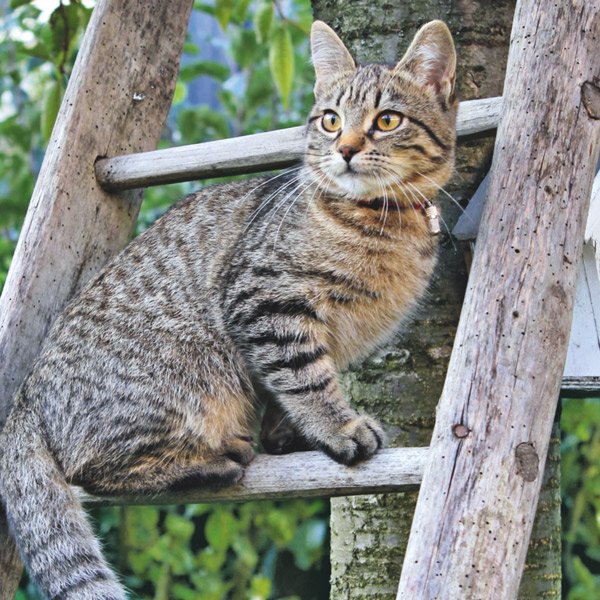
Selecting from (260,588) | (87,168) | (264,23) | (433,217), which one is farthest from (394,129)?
(260,588)

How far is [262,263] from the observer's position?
2160 millimetres

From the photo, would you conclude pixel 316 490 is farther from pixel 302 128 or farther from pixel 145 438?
pixel 302 128

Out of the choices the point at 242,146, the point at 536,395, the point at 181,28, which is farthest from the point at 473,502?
the point at 181,28

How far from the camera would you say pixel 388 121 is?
214 cm

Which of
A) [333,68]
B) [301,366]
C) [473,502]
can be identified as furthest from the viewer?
[333,68]

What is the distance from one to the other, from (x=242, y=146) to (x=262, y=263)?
31 cm

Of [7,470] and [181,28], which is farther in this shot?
[181,28]

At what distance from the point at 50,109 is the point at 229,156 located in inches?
33.0

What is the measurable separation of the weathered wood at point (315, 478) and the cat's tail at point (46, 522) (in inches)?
8.2

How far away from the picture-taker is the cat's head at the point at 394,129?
2.07 metres

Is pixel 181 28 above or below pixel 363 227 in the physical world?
above

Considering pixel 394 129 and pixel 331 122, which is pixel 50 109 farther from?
pixel 394 129

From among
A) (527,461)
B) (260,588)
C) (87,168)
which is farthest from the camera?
(260,588)

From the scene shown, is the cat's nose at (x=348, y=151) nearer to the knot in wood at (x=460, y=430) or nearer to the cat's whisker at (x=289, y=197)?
the cat's whisker at (x=289, y=197)
